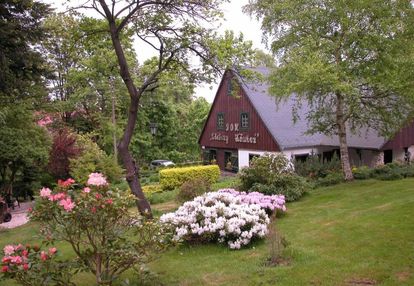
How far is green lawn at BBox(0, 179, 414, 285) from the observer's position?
6613mm

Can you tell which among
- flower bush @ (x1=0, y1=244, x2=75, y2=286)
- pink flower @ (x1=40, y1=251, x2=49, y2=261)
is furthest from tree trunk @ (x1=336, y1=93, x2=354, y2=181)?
pink flower @ (x1=40, y1=251, x2=49, y2=261)

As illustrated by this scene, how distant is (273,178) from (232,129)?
1525 cm

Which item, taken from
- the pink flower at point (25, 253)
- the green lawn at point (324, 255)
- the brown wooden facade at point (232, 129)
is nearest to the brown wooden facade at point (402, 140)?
the brown wooden facade at point (232, 129)

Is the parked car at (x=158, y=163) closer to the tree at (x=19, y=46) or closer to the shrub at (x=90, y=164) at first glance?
the shrub at (x=90, y=164)

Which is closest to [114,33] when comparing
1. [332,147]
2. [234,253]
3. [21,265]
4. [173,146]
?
[234,253]

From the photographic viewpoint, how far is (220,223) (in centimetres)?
930

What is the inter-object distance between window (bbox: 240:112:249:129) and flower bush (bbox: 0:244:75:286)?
2394 centimetres

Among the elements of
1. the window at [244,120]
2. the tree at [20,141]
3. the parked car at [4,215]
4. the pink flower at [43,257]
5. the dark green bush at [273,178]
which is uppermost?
the window at [244,120]

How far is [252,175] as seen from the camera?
53.5 ft

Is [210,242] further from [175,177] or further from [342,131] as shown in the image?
[175,177]

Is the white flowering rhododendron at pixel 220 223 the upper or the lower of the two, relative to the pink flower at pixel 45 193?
lower

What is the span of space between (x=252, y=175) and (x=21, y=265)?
11671 mm

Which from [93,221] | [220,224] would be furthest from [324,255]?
[93,221]

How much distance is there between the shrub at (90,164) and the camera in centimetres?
2247
